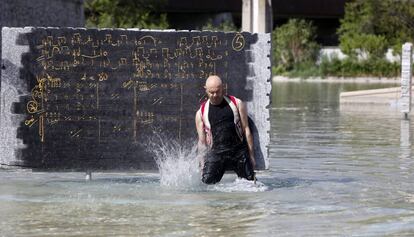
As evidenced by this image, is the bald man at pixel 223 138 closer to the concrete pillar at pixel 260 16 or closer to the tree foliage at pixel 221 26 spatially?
the concrete pillar at pixel 260 16

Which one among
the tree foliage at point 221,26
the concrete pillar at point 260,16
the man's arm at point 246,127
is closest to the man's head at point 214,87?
the man's arm at point 246,127

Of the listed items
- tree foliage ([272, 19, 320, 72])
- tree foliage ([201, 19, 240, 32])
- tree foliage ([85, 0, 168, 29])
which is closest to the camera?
tree foliage ([85, 0, 168, 29])

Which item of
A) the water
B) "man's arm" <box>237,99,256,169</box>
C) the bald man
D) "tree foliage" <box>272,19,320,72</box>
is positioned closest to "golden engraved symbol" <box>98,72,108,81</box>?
the water

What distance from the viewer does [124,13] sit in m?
69.1

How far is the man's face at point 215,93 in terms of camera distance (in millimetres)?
12359

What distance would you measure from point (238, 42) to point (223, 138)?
4.24ft

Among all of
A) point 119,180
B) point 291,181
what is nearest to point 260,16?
point 291,181

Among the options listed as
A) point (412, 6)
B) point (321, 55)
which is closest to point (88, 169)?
point (412, 6)

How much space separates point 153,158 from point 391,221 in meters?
3.50

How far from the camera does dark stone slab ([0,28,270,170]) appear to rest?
43.8 ft

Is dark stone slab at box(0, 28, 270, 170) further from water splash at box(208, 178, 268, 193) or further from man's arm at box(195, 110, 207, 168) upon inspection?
man's arm at box(195, 110, 207, 168)

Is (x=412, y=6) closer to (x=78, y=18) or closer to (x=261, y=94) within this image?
(x=78, y=18)

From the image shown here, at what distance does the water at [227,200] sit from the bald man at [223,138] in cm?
27

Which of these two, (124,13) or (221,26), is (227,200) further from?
(221,26)
